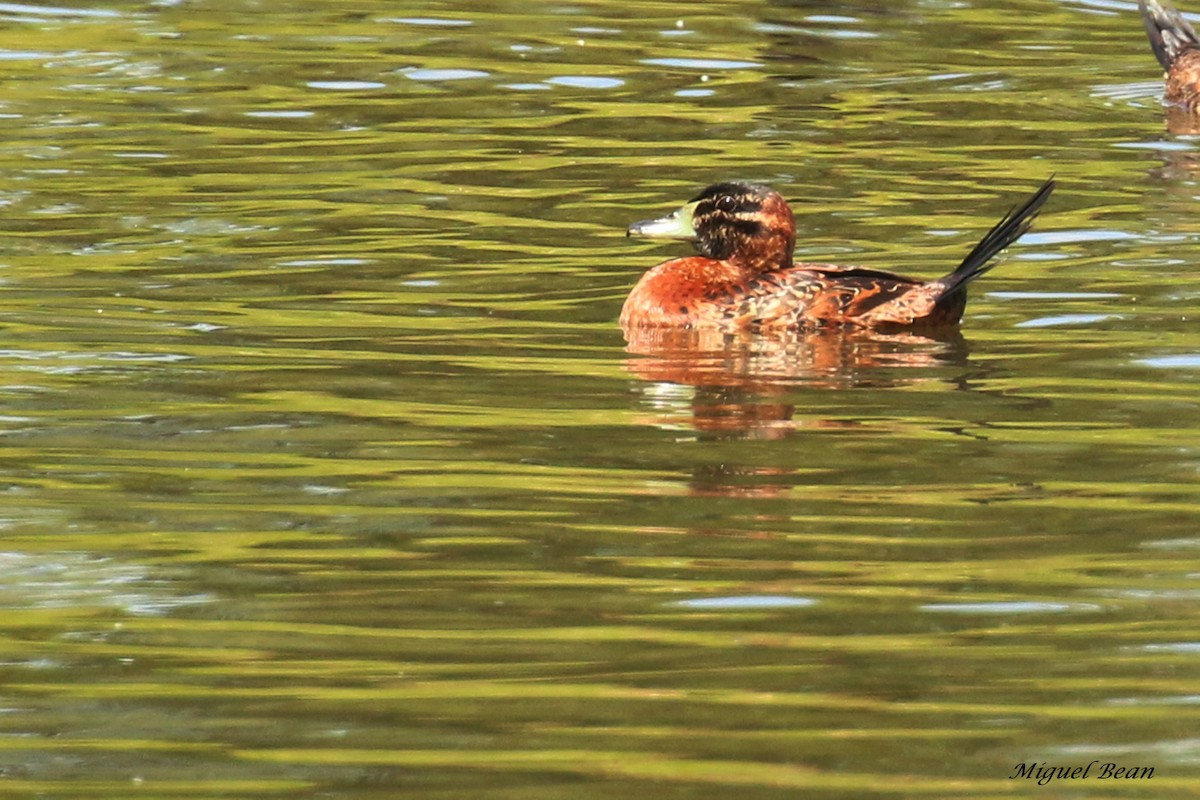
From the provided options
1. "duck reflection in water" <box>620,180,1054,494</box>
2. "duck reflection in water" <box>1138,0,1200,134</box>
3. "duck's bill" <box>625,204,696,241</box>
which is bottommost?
"duck reflection in water" <box>1138,0,1200,134</box>

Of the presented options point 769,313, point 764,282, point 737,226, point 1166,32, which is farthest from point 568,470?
point 1166,32

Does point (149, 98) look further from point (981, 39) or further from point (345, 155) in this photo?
point (981, 39)

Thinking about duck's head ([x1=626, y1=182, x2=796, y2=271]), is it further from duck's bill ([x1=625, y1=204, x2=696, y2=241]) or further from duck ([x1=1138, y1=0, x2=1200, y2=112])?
duck ([x1=1138, y1=0, x2=1200, y2=112])

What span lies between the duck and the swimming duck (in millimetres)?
6551

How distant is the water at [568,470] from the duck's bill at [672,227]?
452 mm

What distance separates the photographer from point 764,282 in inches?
397

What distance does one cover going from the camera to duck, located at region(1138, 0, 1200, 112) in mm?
16344

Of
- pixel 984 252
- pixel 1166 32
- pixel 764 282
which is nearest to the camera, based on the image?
pixel 984 252

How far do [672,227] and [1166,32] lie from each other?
7.82 meters

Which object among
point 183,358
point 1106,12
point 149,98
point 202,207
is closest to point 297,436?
point 183,358

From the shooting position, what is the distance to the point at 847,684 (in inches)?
204

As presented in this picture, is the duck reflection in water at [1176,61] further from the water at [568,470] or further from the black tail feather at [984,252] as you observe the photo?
the black tail feather at [984,252]

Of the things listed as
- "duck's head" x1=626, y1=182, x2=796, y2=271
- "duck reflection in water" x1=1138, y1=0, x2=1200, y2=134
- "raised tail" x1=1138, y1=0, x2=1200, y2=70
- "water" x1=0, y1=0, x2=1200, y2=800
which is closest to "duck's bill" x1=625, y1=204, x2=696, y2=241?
"duck's head" x1=626, y1=182, x2=796, y2=271

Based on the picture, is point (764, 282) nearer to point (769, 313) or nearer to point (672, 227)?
point (769, 313)
